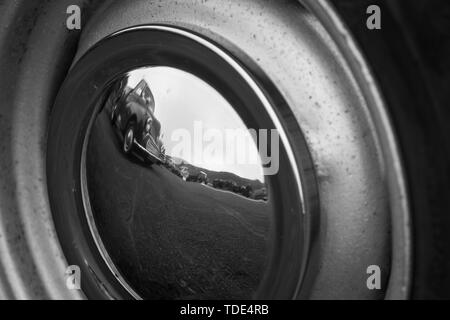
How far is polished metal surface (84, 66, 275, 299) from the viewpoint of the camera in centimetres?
83

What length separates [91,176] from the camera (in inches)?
42.4

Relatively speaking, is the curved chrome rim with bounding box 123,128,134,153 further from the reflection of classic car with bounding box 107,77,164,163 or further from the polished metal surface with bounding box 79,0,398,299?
the polished metal surface with bounding box 79,0,398,299

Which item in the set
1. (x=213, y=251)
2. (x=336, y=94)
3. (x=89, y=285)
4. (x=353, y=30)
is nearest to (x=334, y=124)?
(x=336, y=94)

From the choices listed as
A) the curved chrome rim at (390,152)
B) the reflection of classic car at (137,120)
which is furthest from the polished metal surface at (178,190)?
the curved chrome rim at (390,152)

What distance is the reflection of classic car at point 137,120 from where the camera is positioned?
0.92 metres

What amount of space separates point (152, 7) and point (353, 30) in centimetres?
44

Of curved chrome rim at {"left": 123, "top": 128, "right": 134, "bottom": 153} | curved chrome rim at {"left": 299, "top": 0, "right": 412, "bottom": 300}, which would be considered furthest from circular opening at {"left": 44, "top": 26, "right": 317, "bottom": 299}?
curved chrome rim at {"left": 299, "top": 0, "right": 412, "bottom": 300}

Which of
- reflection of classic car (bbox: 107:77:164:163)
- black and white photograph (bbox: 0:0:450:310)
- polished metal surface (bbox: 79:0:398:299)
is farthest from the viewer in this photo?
reflection of classic car (bbox: 107:77:164:163)

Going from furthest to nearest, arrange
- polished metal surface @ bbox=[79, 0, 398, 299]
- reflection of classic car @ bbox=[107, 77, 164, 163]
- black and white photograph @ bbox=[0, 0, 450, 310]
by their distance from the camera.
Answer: reflection of classic car @ bbox=[107, 77, 164, 163]
polished metal surface @ bbox=[79, 0, 398, 299]
black and white photograph @ bbox=[0, 0, 450, 310]

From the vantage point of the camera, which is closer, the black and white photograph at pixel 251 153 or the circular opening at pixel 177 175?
the black and white photograph at pixel 251 153

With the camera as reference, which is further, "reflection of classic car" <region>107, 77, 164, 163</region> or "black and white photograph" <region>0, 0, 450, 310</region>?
"reflection of classic car" <region>107, 77, 164, 163</region>

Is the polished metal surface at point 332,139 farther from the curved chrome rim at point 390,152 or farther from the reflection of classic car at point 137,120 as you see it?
the reflection of classic car at point 137,120

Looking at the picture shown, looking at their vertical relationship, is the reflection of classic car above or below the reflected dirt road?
above
